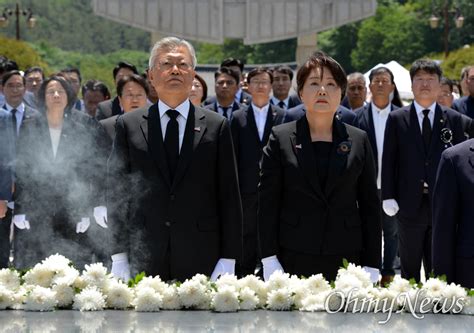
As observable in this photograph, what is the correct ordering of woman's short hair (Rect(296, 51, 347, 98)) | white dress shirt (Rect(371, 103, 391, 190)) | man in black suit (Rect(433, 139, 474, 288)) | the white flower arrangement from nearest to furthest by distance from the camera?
the white flower arrangement < man in black suit (Rect(433, 139, 474, 288)) < woman's short hair (Rect(296, 51, 347, 98)) < white dress shirt (Rect(371, 103, 391, 190))

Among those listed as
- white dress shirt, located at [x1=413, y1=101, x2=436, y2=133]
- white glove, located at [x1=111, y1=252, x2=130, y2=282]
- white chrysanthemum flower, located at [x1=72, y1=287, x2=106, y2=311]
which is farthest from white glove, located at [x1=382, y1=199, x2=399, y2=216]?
white chrysanthemum flower, located at [x1=72, y1=287, x2=106, y2=311]

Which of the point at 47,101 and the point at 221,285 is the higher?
the point at 47,101

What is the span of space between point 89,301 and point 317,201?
1937mm

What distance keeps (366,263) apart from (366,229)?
7.8 inches

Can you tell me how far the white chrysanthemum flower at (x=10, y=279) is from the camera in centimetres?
506

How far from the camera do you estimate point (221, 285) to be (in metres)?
4.94

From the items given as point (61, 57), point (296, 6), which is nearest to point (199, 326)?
point (296, 6)

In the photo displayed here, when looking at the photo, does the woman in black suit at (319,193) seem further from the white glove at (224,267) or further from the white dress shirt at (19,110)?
the white dress shirt at (19,110)

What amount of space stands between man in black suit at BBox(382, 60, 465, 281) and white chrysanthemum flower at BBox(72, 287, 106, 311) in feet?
17.2

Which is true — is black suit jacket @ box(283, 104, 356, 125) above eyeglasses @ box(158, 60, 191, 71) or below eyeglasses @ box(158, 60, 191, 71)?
below

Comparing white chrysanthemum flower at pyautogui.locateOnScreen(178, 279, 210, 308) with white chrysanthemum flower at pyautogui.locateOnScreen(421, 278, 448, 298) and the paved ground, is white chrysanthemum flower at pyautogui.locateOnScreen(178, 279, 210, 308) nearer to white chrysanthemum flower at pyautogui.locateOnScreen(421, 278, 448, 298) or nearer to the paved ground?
the paved ground

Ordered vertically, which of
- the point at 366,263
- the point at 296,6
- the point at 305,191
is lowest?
the point at 366,263

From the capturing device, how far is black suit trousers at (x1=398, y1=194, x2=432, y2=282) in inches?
381

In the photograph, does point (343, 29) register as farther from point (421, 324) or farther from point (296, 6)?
point (421, 324)
